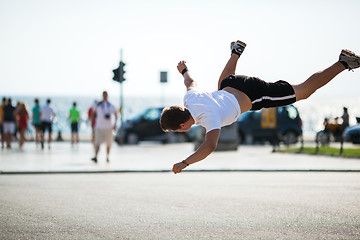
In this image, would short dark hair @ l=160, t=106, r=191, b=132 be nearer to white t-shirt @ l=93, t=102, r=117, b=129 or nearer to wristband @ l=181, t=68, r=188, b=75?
wristband @ l=181, t=68, r=188, b=75

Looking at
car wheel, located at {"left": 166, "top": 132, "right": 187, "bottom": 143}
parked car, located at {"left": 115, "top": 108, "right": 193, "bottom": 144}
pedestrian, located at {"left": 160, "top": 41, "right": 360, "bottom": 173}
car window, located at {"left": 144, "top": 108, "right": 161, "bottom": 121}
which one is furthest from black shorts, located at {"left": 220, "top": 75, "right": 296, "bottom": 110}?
car wheel, located at {"left": 166, "top": 132, "right": 187, "bottom": 143}

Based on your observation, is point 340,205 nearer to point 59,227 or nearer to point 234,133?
point 59,227

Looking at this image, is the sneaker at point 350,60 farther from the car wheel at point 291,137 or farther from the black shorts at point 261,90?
the car wheel at point 291,137

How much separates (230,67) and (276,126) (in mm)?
21649

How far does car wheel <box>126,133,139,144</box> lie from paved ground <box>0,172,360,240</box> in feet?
54.8

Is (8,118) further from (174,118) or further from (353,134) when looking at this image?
(174,118)

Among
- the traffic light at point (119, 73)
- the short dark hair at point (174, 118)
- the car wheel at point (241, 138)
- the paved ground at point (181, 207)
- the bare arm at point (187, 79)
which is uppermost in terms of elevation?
the traffic light at point (119, 73)

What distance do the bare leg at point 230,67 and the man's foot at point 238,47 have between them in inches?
1.8

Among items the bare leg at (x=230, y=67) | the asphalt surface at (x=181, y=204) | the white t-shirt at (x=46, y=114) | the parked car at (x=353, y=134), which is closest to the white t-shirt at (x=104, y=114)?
the asphalt surface at (x=181, y=204)

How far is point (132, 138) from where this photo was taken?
96.0 feet

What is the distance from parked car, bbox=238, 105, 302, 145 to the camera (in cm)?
2853

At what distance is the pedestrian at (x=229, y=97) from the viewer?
20.0 ft

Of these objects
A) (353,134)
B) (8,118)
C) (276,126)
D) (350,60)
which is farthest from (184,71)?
(276,126)

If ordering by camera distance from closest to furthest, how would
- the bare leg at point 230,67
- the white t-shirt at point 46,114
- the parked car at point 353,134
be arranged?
1. the bare leg at point 230,67
2. the white t-shirt at point 46,114
3. the parked car at point 353,134
